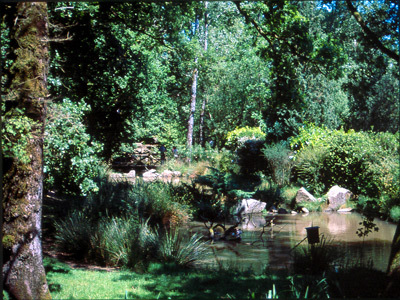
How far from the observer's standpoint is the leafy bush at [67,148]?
6.12 meters

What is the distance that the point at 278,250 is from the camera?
815cm

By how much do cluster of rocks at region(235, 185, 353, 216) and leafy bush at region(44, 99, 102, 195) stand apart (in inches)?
262

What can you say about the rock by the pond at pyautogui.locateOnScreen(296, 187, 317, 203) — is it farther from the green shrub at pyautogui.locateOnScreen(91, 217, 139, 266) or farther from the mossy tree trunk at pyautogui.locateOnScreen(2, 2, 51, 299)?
the mossy tree trunk at pyautogui.locateOnScreen(2, 2, 51, 299)

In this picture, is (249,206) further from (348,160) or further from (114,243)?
(114,243)

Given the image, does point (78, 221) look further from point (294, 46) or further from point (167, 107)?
point (167, 107)

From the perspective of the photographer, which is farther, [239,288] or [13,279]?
[239,288]

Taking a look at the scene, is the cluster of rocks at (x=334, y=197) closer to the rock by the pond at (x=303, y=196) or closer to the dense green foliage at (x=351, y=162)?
the rock by the pond at (x=303, y=196)

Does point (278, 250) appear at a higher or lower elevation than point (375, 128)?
lower

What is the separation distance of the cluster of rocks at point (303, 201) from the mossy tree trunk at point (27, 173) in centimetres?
879

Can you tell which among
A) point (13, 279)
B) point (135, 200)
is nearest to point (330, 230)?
point (135, 200)

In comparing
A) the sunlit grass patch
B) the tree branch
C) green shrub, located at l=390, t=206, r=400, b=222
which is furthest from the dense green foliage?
the sunlit grass patch

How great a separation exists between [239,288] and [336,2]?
5.24 meters

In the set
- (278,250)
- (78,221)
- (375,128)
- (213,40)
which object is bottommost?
(278,250)

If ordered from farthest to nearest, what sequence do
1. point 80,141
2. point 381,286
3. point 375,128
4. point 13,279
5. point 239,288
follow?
point 375,128 → point 80,141 → point 239,288 → point 381,286 → point 13,279
